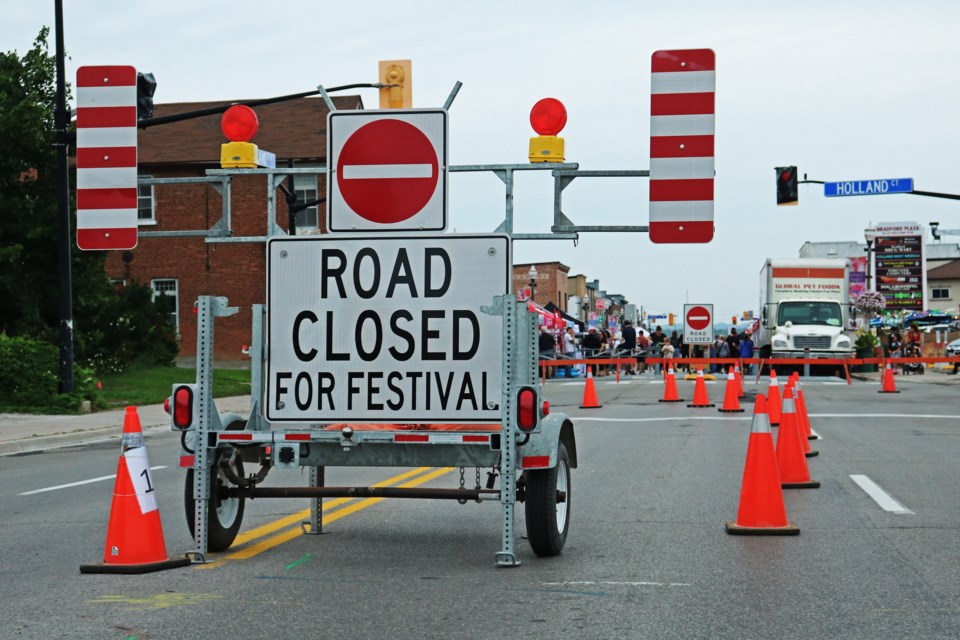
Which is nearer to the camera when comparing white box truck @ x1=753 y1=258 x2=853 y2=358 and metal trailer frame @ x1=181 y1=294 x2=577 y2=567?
metal trailer frame @ x1=181 y1=294 x2=577 y2=567

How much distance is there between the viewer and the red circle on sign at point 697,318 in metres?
41.8

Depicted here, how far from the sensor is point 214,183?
1180cm

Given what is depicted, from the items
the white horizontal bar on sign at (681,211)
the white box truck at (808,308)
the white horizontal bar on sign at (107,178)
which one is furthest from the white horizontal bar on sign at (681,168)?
the white box truck at (808,308)

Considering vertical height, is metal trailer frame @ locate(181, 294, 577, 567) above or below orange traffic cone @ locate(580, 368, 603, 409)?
above

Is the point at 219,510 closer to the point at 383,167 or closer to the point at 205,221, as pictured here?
the point at 383,167

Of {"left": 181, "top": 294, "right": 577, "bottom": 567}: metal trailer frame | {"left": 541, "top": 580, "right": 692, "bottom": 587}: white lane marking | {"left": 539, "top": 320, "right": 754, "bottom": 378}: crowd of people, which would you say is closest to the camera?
{"left": 541, "top": 580, "right": 692, "bottom": 587}: white lane marking

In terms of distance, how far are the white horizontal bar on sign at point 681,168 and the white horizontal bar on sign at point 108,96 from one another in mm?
5140

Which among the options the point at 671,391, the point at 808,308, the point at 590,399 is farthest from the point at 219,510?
the point at 808,308

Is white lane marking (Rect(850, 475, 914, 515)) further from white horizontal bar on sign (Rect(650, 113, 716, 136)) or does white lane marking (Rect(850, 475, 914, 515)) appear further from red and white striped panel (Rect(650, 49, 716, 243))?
white horizontal bar on sign (Rect(650, 113, 716, 136))

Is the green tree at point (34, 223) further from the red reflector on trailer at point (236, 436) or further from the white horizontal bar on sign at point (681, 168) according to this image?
the red reflector on trailer at point (236, 436)

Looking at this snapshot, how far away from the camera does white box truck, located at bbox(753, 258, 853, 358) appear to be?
129 feet

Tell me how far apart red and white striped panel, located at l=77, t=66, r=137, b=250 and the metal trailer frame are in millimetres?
5055

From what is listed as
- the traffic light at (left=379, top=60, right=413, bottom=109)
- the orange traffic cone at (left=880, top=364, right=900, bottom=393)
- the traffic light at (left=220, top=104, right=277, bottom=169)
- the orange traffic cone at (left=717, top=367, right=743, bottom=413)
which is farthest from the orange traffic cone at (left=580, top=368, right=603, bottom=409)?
the traffic light at (left=220, top=104, right=277, bottom=169)

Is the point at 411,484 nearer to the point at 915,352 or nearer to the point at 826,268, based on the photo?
the point at 826,268
